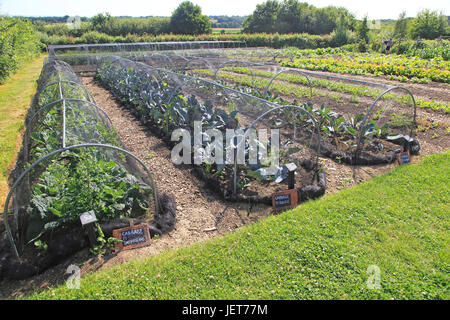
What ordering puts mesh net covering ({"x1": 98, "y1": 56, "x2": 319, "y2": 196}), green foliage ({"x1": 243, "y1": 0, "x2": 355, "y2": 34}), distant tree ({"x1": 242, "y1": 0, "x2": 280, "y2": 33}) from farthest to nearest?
distant tree ({"x1": 242, "y1": 0, "x2": 280, "y2": 33}), green foliage ({"x1": 243, "y1": 0, "x2": 355, "y2": 34}), mesh net covering ({"x1": 98, "y1": 56, "x2": 319, "y2": 196})

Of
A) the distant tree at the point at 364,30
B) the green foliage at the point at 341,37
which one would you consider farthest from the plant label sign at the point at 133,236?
the green foliage at the point at 341,37

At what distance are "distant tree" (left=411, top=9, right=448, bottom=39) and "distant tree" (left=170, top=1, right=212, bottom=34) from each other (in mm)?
28752

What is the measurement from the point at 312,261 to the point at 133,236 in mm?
2213

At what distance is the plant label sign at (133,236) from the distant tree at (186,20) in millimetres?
45049

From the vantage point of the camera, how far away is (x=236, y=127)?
18.5ft

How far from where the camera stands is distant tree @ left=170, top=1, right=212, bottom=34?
143 ft

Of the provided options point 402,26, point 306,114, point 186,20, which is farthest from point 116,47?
point 402,26

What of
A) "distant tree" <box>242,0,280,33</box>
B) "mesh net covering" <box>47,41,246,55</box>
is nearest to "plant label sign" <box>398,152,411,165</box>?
"mesh net covering" <box>47,41,246,55</box>

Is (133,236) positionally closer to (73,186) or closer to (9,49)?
(73,186)

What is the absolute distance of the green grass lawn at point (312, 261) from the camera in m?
2.97

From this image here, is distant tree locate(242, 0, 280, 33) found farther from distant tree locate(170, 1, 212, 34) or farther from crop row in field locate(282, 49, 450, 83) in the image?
crop row in field locate(282, 49, 450, 83)
